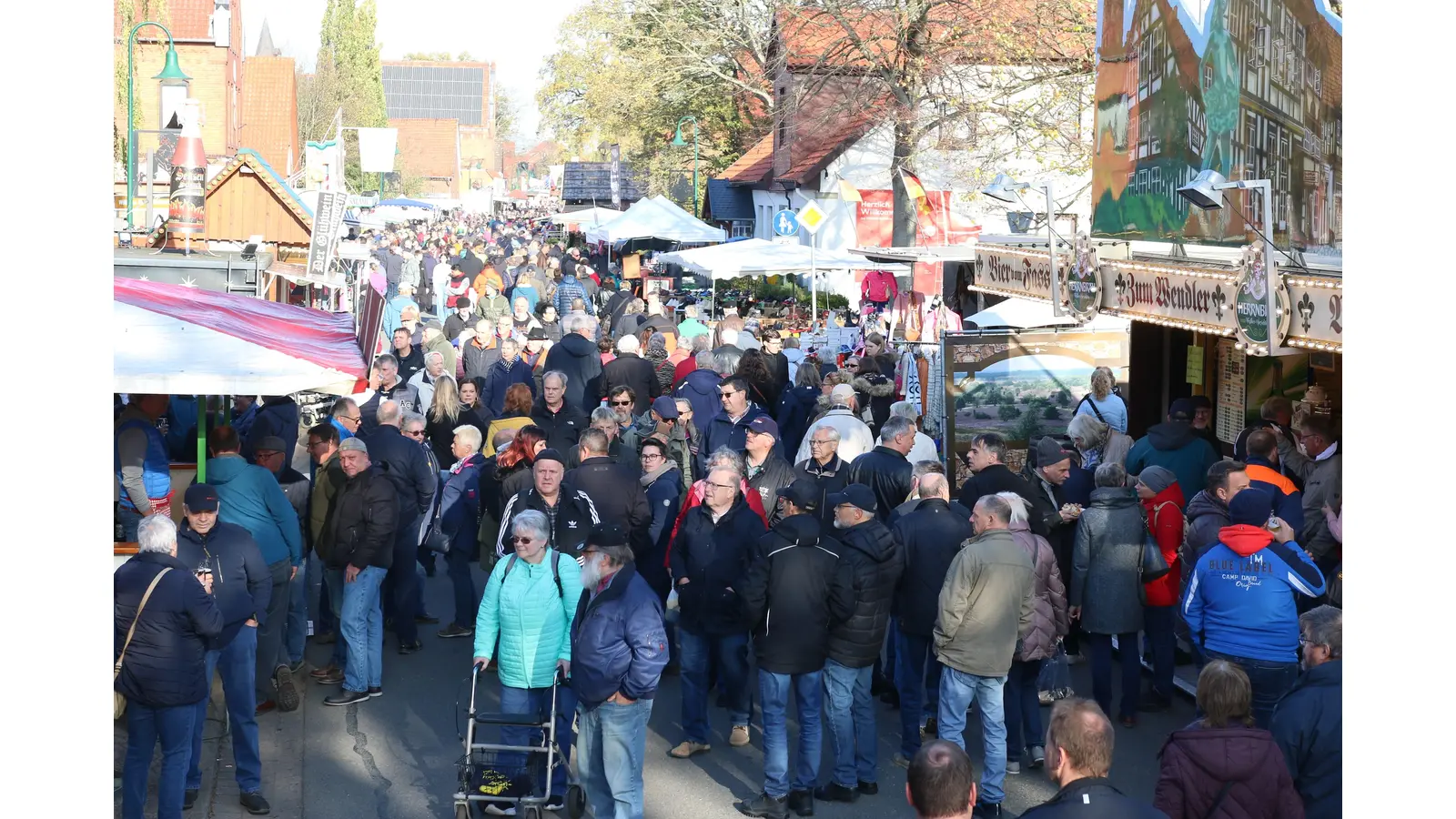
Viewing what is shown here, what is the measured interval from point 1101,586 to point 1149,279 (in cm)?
227

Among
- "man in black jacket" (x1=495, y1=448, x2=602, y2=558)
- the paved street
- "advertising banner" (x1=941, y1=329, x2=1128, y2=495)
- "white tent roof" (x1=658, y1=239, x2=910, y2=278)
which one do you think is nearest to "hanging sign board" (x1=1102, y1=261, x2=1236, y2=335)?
"advertising banner" (x1=941, y1=329, x2=1128, y2=495)

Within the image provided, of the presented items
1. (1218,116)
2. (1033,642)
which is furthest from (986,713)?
Result: (1218,116)

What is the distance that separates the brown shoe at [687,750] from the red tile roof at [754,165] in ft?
113

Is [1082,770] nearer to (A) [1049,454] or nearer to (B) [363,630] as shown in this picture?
(A) [1049,454]

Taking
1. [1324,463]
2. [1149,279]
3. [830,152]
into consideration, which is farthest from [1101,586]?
[830,152]

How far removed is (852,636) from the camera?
754 cm

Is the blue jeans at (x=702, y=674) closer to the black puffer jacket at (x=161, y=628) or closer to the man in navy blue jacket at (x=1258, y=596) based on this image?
the man in navy blue jacket at (x=1258, y=596)

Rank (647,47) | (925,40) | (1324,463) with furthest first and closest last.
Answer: (647,47)
(925,40)
(1324,463)

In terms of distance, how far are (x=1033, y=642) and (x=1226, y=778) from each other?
2.93 m

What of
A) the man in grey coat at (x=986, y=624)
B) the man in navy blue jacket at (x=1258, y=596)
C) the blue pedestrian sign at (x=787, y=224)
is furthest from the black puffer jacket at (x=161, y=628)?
the blue pedestrian sign at (x=787, y=224)

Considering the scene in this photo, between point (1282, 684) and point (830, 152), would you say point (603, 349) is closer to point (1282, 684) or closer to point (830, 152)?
point (1282, 684)

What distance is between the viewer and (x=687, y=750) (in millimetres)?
8508

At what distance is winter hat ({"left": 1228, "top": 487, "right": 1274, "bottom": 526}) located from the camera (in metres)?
7.41

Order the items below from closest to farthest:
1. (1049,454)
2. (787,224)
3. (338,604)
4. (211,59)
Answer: (1049,454), (338,604), (787,224), (211,59)
